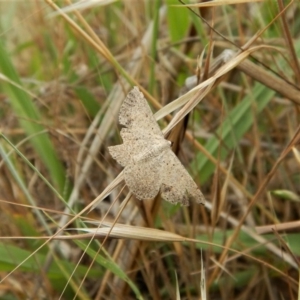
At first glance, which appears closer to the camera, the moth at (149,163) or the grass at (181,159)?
the moth at (149,163)

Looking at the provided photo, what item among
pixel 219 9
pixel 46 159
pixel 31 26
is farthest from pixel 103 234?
pixel 31 26

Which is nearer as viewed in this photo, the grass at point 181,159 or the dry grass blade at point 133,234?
the dry grass blade at point 133,234

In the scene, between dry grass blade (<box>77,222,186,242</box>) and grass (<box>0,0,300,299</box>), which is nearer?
dry grass blade (<box>77,222,186,242</box>)

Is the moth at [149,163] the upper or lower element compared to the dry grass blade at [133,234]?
upper

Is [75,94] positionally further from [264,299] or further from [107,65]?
[264,299]

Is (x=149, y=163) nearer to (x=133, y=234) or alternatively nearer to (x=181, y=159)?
(x=133, y=234)
